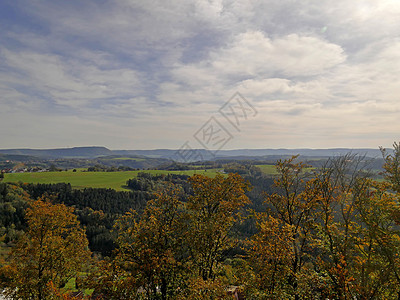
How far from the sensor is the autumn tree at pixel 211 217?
41.3ft

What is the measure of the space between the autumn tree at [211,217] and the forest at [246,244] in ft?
0.22

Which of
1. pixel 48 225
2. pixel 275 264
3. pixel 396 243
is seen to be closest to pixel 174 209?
pixel 275 264

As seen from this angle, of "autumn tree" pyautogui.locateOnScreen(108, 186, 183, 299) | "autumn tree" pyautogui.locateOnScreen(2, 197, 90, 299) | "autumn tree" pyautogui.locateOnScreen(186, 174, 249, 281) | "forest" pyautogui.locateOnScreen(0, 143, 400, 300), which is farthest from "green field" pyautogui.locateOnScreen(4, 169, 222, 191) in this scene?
"autumn tree" pyautogui.locateOnScreen(108, 186, 183, 299)

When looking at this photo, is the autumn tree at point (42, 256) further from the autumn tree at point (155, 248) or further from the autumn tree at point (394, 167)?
the autumn tree at point (394, 167)

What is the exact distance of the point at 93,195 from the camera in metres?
121

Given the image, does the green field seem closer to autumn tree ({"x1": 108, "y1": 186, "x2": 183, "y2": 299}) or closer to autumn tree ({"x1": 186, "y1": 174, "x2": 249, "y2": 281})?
autumn tree ({"x1": 186, "y1": 174, "x2": 249, "y2": 281})

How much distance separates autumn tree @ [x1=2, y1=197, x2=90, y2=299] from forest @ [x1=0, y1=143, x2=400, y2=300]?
0.08m

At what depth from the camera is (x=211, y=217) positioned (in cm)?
1313

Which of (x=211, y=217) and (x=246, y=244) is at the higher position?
(x=211, y=217)

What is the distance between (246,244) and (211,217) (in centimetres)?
280

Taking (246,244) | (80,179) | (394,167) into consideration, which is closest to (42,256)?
(246,244)

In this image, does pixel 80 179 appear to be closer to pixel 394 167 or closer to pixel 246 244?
pixel 246 244

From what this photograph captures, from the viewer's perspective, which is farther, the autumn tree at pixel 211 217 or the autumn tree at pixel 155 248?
the autumn tree at pixel 211 217

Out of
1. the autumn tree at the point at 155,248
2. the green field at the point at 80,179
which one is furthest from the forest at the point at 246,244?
the green field at the point at 80,179
